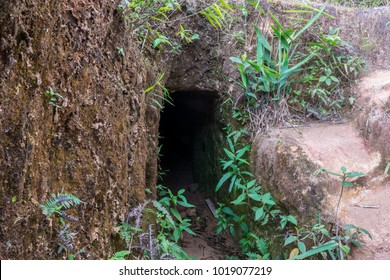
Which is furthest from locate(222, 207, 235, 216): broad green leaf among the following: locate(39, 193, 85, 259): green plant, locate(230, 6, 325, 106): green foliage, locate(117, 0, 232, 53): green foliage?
locate(39, 193, 85, 259): green plant

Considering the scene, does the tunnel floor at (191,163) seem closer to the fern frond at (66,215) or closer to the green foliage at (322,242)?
the green foliage at (322,242)

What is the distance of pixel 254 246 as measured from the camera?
2.97 m

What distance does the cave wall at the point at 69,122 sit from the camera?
1317 millimetres

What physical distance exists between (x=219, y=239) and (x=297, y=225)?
1.13 m

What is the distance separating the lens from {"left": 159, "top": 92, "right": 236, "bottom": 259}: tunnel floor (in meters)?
3.44

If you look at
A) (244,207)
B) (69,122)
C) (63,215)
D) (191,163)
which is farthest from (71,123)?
(191,163)

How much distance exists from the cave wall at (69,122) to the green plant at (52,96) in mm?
16

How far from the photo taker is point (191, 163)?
5.13m

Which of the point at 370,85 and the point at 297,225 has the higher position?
the point at 370,85

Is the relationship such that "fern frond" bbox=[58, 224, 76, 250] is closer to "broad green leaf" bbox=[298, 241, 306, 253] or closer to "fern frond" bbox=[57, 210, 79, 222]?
"fern frond" bbox=[57, 210, 79, 222]

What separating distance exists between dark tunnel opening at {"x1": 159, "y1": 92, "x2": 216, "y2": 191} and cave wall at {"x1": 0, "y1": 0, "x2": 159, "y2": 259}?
179cm

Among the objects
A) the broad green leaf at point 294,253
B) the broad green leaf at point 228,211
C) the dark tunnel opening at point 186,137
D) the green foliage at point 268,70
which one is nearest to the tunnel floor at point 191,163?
the dark tunnel opening at point 186,137
